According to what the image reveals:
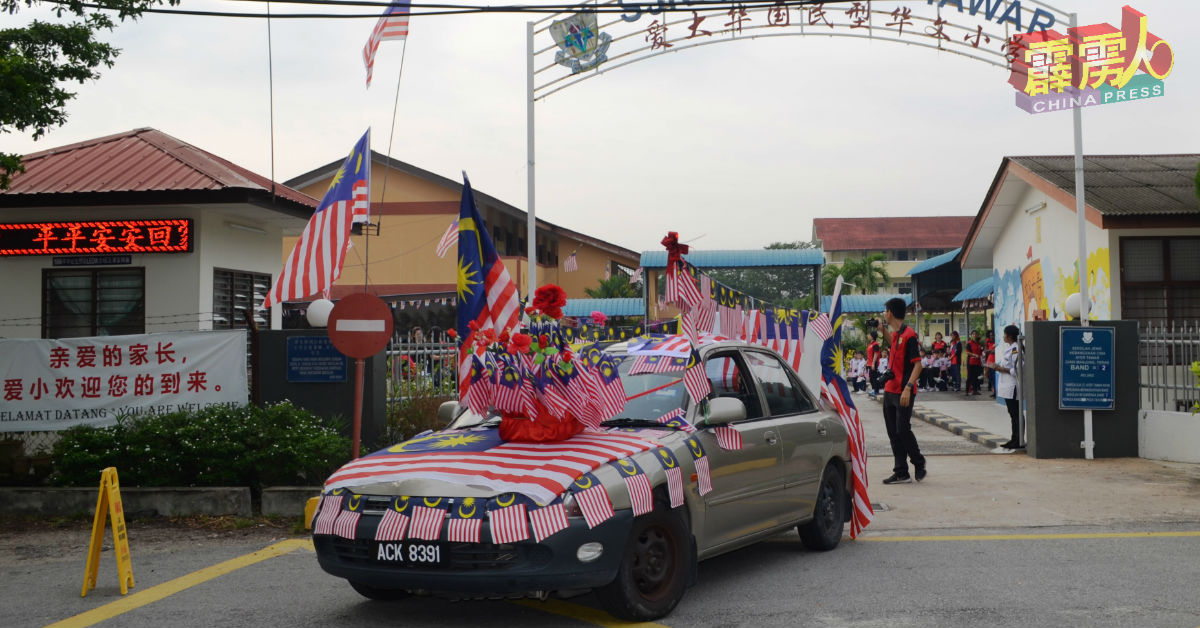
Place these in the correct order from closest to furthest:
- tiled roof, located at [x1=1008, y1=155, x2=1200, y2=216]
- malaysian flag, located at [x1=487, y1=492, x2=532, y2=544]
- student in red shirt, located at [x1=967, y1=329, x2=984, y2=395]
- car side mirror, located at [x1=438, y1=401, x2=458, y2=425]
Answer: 1. malaysian flag, located at [x1=487, y1=492, x2=532, y2=544]
2. car side mirror, located at [x1=438, y1=401, x2=458, y2=425]
3. tiled roof, located at [x1=1008, y1=155, x2=1200, y2=216]
4. student in red shirt, located at [x1=967, y1=329, x2=984, y2=395]

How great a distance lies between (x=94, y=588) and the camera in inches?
284

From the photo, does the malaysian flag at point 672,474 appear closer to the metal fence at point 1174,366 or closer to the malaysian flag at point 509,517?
the malaysian flag at point 509,517

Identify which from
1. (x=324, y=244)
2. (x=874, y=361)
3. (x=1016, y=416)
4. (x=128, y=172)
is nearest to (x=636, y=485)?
(x=324, y=244)

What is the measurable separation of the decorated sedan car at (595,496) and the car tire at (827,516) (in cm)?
41

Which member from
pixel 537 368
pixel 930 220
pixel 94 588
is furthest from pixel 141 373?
pixel 930 220

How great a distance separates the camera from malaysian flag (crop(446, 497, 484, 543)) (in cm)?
541

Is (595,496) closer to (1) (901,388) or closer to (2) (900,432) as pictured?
(1) (901,388)

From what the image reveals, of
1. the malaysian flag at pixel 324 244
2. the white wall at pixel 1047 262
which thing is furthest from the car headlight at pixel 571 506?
the white wall at pixel 1047 262

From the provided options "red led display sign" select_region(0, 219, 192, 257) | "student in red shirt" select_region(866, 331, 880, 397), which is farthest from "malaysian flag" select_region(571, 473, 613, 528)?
"student in red shirt" select_region(866, 331, 880, 397)

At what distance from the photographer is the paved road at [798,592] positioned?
19.9ft

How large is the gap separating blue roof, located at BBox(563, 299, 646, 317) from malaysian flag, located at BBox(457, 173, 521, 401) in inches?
1114

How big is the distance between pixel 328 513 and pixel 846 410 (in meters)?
4.60

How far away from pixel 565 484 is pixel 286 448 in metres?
5.57

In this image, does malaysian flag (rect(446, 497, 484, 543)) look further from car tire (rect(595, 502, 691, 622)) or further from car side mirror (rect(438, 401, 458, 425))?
car side mirror (rect(438, 401, 458, 425))
